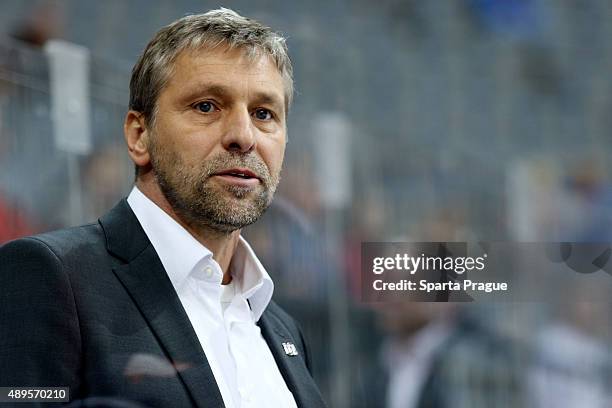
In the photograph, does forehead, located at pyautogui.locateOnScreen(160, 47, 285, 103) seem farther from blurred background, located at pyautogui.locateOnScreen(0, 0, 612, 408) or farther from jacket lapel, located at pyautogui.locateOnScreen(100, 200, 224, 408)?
blurred background, located at pyautogui.locateOnScreen(0, 0, 612, 408)

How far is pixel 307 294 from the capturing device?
257 centimetres

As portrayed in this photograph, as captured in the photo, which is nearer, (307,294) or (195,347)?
(195,347)

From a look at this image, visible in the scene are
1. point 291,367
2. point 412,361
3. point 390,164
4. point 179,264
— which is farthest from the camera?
point 390,164

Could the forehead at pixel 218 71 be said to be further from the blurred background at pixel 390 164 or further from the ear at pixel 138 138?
the blurred background at pixel 390 164

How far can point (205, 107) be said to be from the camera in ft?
4.17

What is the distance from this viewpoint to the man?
110cm

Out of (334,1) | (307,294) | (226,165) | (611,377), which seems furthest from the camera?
(334,1)

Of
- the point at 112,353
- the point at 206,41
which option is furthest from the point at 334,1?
the point at 112,353

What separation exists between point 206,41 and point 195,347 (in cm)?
37

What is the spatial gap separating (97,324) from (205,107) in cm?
30

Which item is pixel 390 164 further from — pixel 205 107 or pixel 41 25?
pixel 205 107

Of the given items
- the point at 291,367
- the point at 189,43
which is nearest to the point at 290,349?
the point at 291,367

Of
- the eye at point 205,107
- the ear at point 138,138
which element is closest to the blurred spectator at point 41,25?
the ear at point 138,138

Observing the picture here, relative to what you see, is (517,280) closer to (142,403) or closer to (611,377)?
(611,377)
